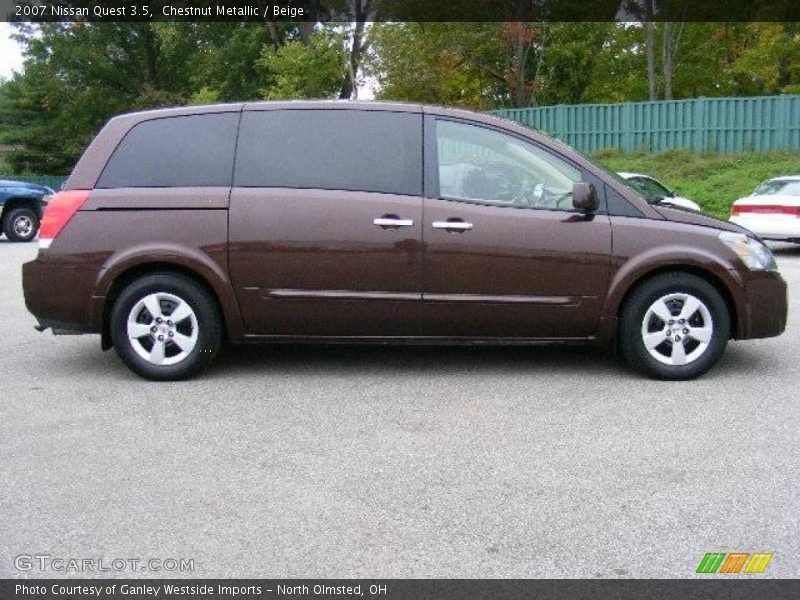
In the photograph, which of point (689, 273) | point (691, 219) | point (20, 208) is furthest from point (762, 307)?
point (20, 208)

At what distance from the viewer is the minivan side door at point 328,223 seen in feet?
19.9

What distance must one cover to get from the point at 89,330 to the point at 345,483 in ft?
9.15

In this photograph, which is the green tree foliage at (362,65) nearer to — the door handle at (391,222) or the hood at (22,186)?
the hood at (22,186)

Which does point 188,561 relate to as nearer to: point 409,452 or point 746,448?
point 409,452

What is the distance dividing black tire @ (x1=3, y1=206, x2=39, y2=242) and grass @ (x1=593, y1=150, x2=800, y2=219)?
14254 millimetres

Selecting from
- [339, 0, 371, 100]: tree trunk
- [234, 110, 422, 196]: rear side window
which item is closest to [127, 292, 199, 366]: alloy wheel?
[234, 110, 422, 196]: rear side window

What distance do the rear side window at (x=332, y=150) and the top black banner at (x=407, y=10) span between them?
29330mm

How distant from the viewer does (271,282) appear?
6.11m

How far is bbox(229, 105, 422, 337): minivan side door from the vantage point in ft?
19.9

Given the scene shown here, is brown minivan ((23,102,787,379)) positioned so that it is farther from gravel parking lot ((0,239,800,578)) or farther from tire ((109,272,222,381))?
gravel parking lot ((0,239,800,578))

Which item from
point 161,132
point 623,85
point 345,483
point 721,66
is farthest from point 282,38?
point 345,483

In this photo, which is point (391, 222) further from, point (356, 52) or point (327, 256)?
point (356, 52)

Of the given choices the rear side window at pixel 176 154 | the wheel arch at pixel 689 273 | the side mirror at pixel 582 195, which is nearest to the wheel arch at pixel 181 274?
the rear side window at pixel 176 154
